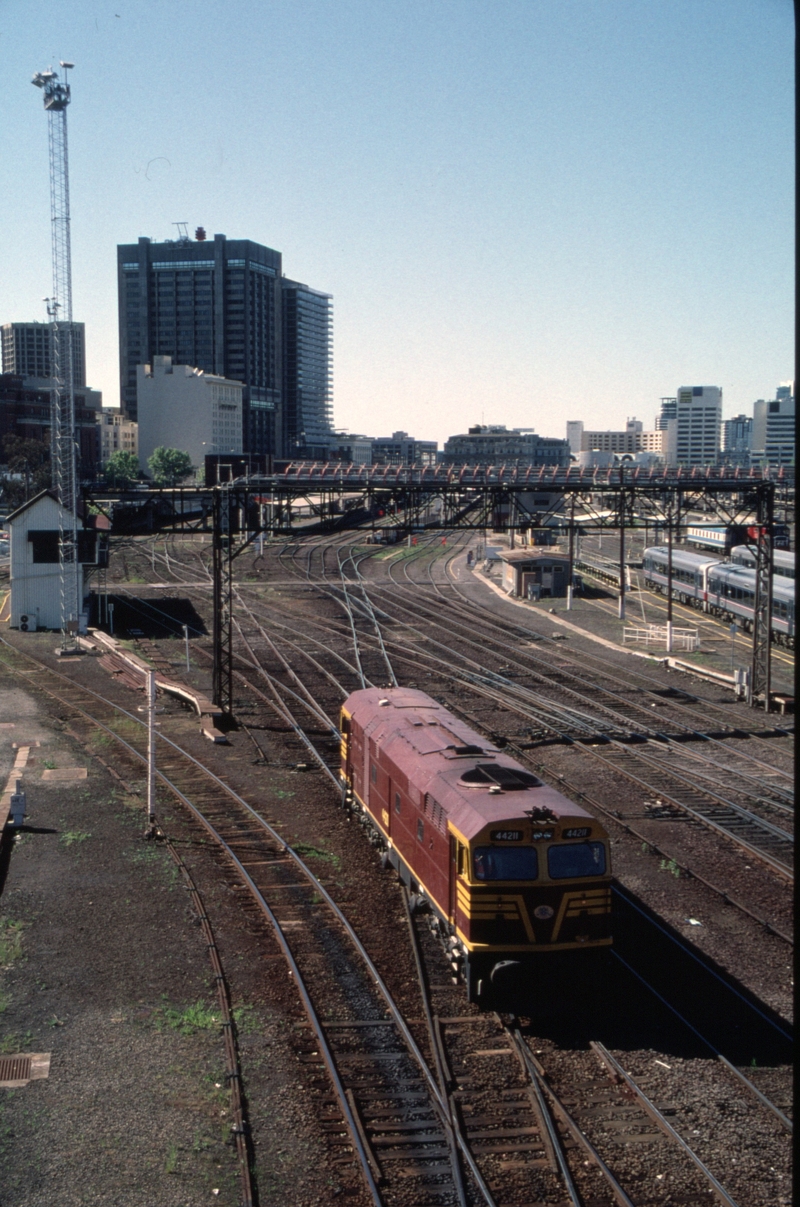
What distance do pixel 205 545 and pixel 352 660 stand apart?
55530mm

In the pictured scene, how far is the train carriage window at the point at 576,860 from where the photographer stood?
41.5ft

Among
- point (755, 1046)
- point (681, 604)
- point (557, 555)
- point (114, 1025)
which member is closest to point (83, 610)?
point (557, 555)

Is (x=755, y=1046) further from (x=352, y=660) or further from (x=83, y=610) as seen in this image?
(x=83, y=610)

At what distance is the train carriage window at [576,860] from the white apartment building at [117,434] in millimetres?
169689

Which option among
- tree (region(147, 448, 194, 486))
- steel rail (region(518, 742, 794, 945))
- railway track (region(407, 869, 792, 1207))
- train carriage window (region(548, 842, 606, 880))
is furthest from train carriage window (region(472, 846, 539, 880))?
tree (region(147, 448, 194, 486))

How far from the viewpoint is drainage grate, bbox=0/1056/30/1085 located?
11.0 meters

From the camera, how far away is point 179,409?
6747 inches

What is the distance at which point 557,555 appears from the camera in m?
61.2

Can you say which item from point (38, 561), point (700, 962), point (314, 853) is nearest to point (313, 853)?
point (314, 853)

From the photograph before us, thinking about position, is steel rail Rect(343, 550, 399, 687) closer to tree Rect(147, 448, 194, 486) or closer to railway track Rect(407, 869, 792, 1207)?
railway track Rect(407, 869, 792, 1207)

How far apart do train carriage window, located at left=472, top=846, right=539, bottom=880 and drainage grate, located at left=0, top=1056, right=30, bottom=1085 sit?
5.44 meters

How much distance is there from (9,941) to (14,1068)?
357 cm

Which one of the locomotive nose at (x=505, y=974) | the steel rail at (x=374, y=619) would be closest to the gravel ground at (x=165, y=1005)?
the locomotive nose at (x=505, y=974)

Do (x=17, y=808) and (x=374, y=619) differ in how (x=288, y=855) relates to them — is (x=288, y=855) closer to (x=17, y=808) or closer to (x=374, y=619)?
(x=17, y=808)
